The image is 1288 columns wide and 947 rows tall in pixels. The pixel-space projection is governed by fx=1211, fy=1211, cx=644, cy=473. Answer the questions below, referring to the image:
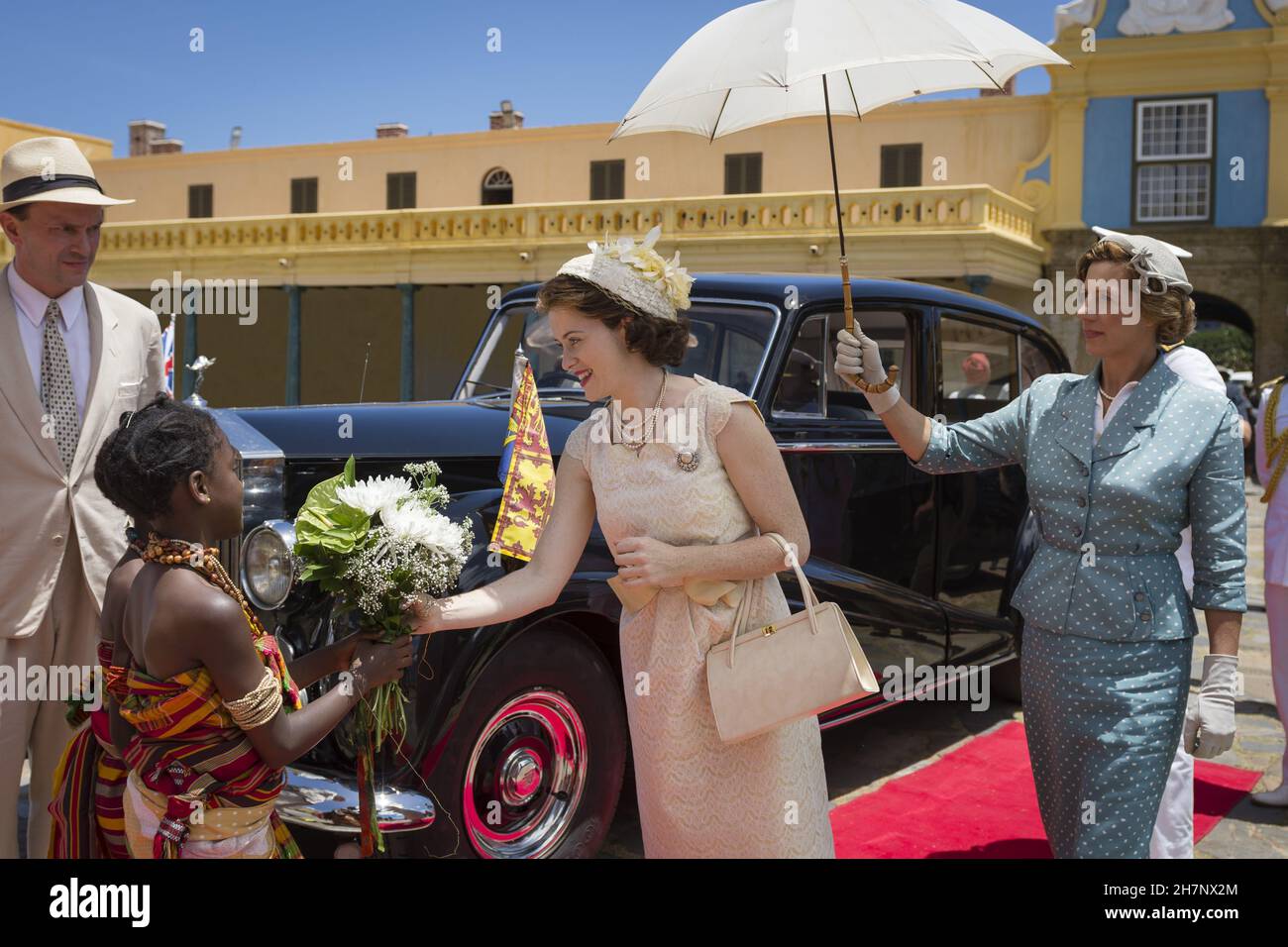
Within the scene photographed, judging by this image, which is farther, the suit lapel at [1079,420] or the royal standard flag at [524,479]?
the royal standard flag at [524,479]

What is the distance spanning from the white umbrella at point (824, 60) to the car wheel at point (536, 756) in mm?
1382

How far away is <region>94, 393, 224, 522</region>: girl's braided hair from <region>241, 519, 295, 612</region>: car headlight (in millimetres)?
1182

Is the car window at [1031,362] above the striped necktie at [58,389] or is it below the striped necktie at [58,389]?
above

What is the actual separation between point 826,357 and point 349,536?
272 cm

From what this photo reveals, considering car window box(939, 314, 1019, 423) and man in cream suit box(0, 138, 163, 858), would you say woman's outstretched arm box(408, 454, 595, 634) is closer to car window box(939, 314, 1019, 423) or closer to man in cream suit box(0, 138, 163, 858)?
man in cream suit box(0, 138, 163, 858)

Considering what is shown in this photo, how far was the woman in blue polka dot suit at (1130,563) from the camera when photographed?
2805mm

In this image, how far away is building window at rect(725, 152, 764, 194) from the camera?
83.5 ft

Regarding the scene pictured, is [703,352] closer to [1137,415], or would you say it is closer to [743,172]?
[1137,415]

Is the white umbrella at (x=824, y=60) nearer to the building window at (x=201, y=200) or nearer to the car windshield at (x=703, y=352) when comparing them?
the car windshield at (x=703, y=352)

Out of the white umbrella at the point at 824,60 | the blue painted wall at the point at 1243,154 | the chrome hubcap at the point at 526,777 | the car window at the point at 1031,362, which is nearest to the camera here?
the white umbrella at the point at 824,60
